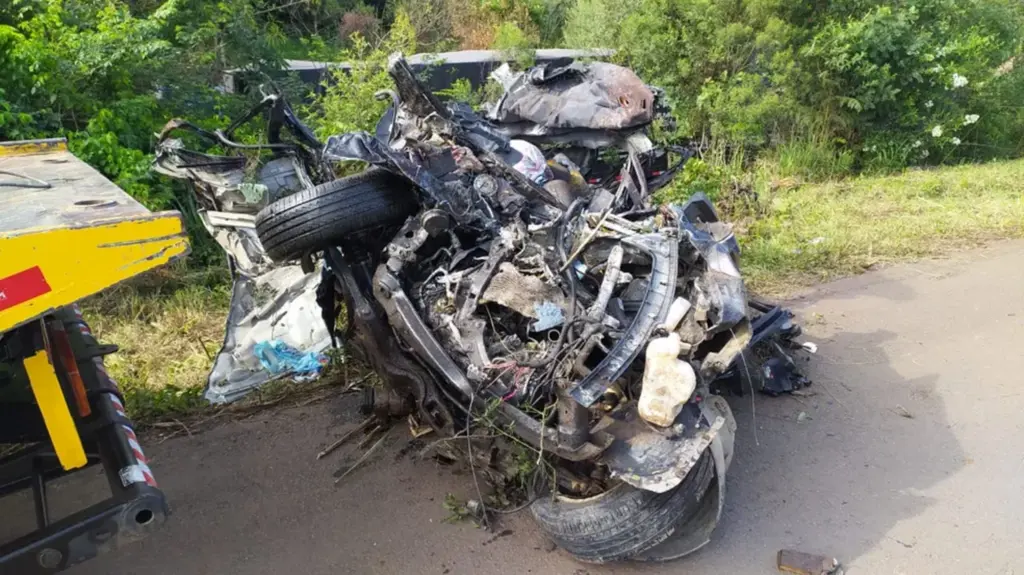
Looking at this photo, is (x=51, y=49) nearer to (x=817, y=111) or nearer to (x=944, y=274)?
(x=944, y=274)

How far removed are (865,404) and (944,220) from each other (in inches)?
176

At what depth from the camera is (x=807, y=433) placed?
4246 mm

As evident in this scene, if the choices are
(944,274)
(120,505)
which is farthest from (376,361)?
(944,274)

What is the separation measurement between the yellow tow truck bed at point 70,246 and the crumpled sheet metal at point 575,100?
310cm

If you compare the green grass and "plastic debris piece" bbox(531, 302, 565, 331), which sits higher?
"plastic debris piece" bbox(531, 302, 565, 331)

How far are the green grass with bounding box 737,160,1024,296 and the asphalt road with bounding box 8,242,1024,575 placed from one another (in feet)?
5.65

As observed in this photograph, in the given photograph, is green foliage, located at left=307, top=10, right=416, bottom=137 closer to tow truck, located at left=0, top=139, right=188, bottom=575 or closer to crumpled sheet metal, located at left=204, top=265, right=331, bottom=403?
crumpled sheet metal, located at left=204, top=265, right=331, bottom=403

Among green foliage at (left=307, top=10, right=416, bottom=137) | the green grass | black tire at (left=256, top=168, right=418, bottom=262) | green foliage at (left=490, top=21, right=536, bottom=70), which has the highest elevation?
A: black tire at (left=256, top=168, right=418, bottom=262)

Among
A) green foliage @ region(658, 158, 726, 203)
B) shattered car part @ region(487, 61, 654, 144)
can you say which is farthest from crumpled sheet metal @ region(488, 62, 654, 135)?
green foliage @ region(658, 158, 726, 203)

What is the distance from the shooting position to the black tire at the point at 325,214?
3.59m

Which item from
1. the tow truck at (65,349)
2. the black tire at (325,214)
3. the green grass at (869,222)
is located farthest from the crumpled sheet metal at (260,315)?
the green grass at (869,222)

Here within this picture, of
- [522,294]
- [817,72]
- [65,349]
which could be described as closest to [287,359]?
[65,349]

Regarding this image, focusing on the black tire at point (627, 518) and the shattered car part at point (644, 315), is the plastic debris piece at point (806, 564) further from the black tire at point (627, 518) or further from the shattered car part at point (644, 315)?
the shattered car part at point (644, 315)

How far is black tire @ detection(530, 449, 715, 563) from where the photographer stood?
3061mm
